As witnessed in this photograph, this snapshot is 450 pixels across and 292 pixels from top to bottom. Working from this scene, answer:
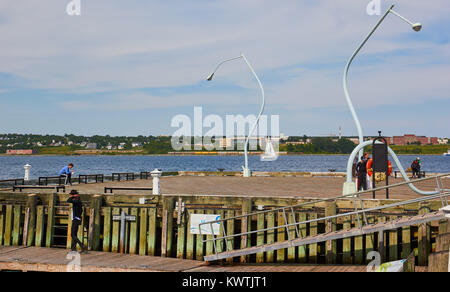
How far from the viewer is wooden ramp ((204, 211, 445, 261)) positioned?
13.0 metres

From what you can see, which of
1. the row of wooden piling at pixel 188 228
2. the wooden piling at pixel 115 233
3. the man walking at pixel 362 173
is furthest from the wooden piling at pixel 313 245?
the man walking at pixel 362 173

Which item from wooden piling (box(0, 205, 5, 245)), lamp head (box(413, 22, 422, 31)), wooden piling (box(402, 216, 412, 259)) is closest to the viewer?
wooden piling (box(402, 216, 412, 259))

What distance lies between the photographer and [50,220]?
58.8ft

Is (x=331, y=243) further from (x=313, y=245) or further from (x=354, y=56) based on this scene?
(x=354, y=56)

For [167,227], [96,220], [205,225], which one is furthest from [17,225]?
[205,225]

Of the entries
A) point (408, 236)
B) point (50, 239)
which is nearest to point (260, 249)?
point (408, 236)

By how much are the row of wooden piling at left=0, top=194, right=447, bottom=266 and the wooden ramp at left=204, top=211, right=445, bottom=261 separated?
25.0 inches

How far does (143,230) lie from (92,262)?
2194 mm

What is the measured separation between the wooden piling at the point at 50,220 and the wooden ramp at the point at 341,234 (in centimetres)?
639

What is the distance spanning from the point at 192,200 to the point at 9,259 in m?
6.28

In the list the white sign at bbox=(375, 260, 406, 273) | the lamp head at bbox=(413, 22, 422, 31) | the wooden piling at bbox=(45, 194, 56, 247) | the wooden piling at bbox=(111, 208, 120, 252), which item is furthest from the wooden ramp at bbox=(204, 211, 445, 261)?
the lamp head at bbox=(413, 22, 422, 31)

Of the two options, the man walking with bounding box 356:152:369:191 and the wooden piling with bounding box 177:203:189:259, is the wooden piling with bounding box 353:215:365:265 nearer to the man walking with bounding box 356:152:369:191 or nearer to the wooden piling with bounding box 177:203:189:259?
the wooden piling with bounding box 177:203:189:259
